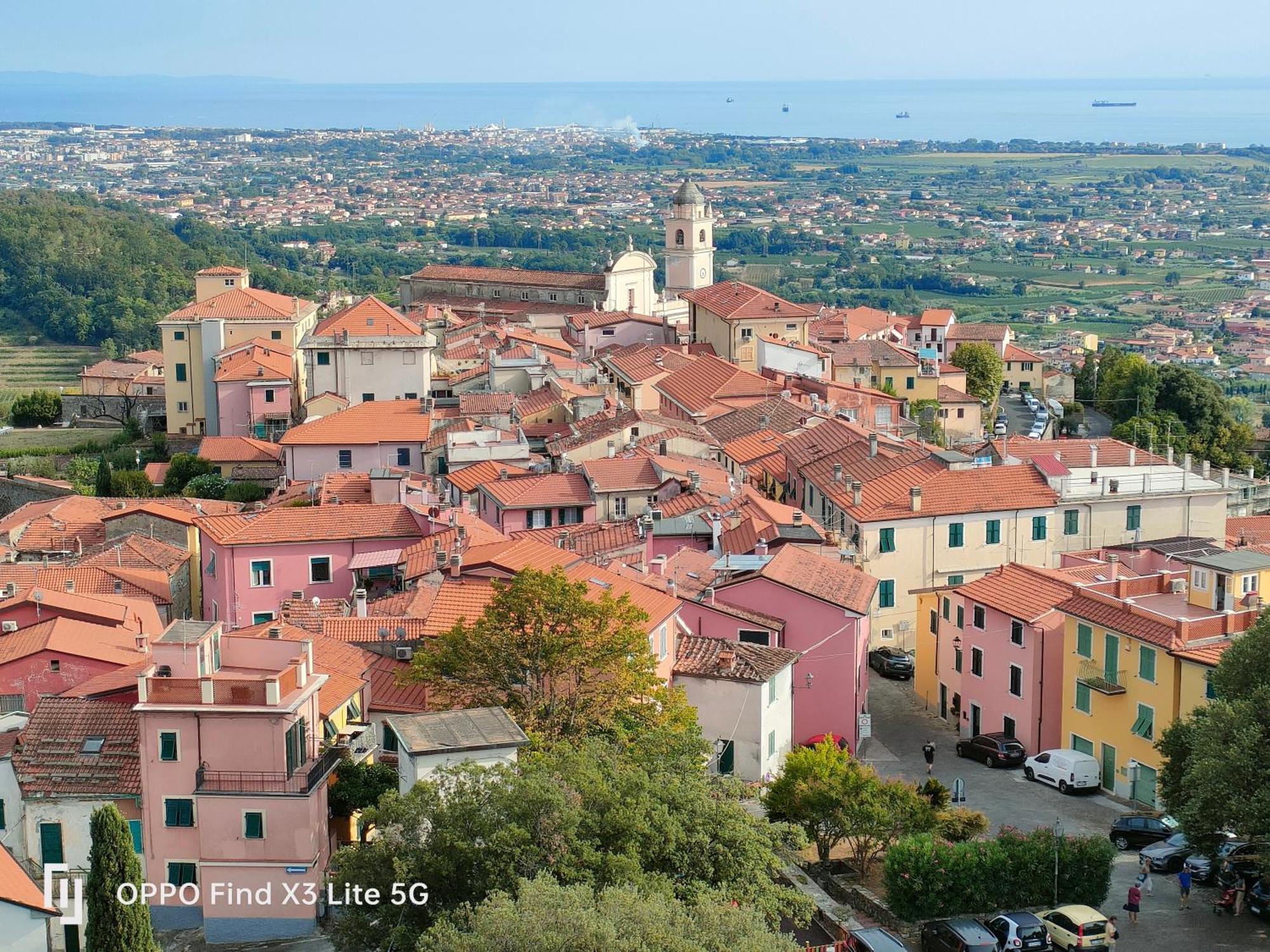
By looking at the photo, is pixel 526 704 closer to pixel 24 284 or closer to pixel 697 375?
pixel 697 375

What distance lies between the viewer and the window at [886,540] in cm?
3034

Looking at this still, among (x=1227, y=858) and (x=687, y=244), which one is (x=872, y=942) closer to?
(x=1227, y=858)

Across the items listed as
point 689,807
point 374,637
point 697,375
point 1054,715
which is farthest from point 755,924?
point 697,375

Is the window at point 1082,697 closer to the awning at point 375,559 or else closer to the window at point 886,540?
the window at point 886,540

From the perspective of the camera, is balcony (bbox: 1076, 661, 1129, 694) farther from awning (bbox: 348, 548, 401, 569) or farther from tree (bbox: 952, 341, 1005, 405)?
tree (bbox: 952, 341, 1005, 405)

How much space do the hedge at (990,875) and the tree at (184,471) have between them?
2756 centimetres

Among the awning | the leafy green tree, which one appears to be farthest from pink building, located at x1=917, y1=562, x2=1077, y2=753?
the leafy green tree

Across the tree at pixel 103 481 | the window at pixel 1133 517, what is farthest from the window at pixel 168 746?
the tree at pixel 103 481

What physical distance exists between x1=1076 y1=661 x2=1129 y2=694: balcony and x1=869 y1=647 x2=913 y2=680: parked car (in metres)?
5.40

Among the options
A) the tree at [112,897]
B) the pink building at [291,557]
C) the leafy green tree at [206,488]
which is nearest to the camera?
the tree at [112,897]

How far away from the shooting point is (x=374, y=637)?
2261 centimetres

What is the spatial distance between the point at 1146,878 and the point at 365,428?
23.2 m
